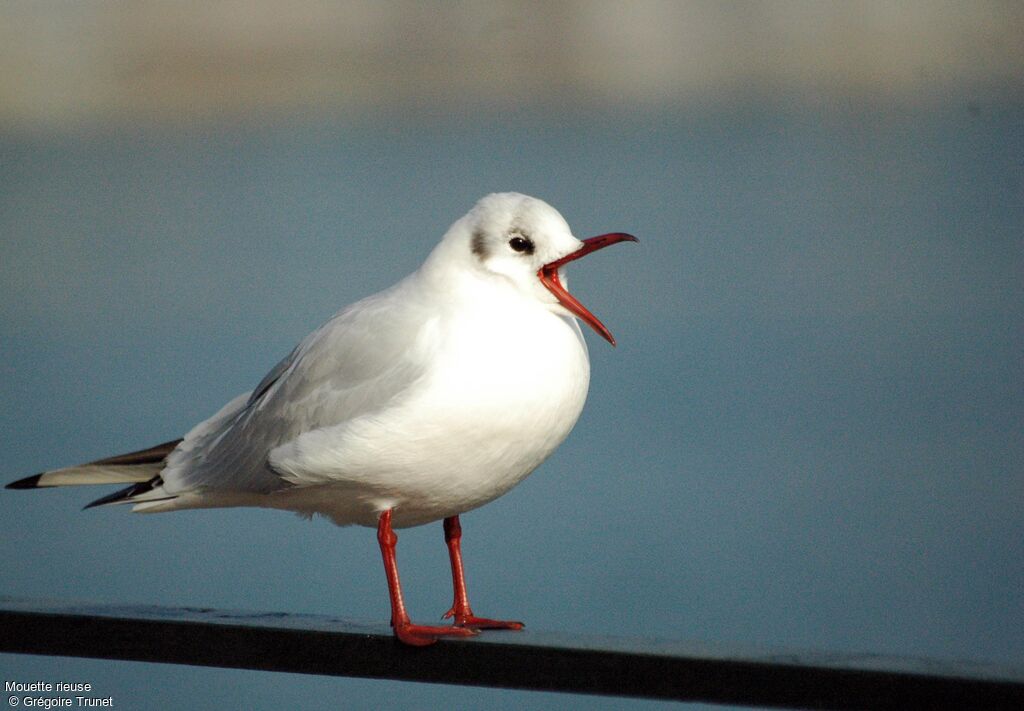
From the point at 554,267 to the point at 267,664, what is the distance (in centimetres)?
59

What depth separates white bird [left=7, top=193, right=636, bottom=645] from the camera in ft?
4.78

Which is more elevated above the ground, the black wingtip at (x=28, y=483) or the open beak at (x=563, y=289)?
the open beak at (x=563, y=289)

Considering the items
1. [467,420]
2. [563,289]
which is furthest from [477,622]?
[563,289]

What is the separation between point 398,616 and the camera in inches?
58.2

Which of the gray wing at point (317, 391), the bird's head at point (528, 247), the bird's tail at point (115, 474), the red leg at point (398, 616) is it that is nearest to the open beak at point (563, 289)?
the bird's head at point (528, 247)

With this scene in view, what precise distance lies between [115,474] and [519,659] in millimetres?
732

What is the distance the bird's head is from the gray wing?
0.34 ft

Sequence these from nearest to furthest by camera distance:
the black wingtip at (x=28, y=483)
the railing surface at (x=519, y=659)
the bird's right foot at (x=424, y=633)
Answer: the railing surface at (x=519, y=659), the bird's right foot at (x=424, y=633), the black wingtip at (x=28, y=483)

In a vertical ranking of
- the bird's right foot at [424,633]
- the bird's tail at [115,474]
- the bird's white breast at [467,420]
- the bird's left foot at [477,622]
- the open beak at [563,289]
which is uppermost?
the open beak at [563,289]

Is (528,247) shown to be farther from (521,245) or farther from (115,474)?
(115,474)

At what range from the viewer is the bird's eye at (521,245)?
5.10ft

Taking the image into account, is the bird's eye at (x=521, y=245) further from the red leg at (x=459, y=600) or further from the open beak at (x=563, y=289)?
the red leg at (x=459, y=600)

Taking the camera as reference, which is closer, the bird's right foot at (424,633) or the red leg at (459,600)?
the bird's right foot at (424,633)

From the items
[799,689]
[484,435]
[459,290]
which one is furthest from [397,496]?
[799,689]
